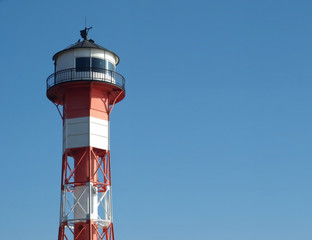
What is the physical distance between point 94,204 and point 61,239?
414cm

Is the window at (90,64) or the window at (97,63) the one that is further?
the window at (97,63)

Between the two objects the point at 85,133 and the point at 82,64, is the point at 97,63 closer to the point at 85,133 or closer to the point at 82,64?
the point at 82,64

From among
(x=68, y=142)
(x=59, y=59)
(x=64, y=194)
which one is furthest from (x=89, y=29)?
(x=64, y=194)

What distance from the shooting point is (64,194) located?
64.4 metres

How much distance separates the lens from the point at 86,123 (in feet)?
217

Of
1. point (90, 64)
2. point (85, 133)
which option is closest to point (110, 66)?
point (90, 64)

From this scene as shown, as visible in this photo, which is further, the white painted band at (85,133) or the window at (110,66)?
the window at (110,66)

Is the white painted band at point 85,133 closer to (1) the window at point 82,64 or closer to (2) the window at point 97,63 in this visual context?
(1) the window at point 82,64

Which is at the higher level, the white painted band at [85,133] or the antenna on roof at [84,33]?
the antenna on roof at [84,33]

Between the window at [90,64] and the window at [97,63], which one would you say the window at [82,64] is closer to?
the window at [90,64]

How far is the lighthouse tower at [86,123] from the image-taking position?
6400cm

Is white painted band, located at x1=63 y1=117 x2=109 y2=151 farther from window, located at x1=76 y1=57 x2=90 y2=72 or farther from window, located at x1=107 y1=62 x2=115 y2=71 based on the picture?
window, located at x1=107 y1=62 x2=115 y2=71

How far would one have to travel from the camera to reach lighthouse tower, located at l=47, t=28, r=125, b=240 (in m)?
64.0

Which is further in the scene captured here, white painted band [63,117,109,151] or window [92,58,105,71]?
window [92,58,105,71]
